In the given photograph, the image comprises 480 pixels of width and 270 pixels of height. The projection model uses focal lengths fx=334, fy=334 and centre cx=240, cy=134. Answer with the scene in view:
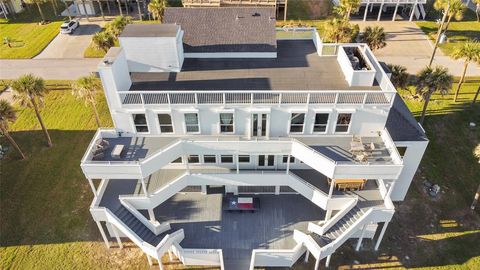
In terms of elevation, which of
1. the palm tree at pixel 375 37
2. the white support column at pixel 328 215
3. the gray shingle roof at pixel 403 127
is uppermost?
the palm tree at pixel 375 37

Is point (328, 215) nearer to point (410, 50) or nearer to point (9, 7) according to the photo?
point (410, 50)

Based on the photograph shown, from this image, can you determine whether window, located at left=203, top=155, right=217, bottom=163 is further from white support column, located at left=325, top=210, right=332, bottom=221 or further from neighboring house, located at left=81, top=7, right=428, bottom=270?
white support column, located at left=325, top=210, right=332, bottom=221

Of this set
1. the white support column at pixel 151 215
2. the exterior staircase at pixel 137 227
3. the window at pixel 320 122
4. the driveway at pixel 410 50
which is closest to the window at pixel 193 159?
the white support column at pixel 151 215

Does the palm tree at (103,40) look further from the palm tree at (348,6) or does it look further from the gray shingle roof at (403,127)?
the gray shingle roof at (403,127)

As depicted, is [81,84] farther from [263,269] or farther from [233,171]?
[263,269]

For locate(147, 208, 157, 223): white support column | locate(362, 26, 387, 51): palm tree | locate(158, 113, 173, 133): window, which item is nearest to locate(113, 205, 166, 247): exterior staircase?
locate(147, 208, 157, 223): white support column
